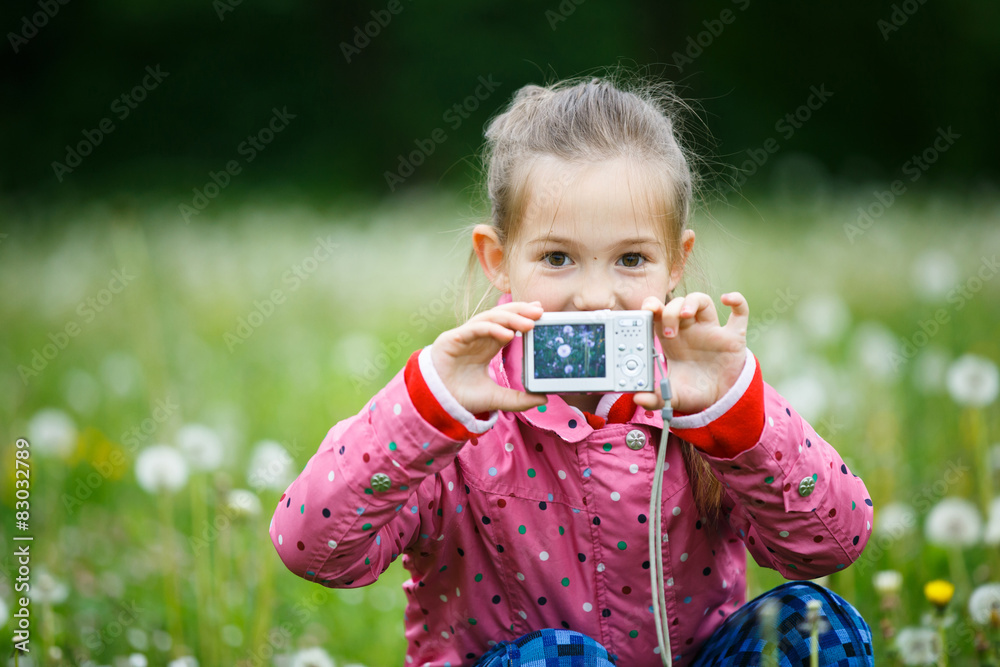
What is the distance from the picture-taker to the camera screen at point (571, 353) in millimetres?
1376

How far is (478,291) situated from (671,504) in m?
0.74

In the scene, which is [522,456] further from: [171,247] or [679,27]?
[679,27]

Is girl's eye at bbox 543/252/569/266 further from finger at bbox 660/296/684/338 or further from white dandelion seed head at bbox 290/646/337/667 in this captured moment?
white dandelion seed head at bbox 290/646/337/667

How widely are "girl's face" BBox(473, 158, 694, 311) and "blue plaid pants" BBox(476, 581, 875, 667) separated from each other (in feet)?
1.75

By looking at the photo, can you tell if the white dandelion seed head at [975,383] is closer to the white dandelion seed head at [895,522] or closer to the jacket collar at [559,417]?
the white dandelion seed head at [895,522]

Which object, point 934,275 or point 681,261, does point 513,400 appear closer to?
point 681,261

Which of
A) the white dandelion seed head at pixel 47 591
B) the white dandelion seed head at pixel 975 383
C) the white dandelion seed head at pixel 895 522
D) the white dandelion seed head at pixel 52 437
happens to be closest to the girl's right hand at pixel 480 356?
the white dandelion seed head at pixel 47 591

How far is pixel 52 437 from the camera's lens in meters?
2.75

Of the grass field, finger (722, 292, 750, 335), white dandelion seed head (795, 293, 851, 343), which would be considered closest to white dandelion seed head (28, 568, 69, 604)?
the grass field

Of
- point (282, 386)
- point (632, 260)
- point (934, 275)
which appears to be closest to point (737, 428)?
point (632, 260)

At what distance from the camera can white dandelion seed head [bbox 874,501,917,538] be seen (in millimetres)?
2318

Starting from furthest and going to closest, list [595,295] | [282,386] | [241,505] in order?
1. [282,386]
2. [241,505]
3. [595,295]

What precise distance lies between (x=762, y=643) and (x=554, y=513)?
1.27 feet

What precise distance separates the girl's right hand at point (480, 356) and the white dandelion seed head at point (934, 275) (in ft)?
7.90
